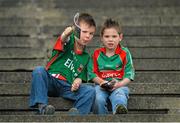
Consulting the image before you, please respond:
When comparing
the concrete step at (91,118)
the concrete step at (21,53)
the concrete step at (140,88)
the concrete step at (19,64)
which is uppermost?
the concrete step at (21,53)

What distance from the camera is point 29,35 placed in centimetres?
902

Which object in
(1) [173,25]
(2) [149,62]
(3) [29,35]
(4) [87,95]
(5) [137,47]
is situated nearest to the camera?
(4) [87,95]

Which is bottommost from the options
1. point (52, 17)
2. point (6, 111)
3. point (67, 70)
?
point (6, 111)

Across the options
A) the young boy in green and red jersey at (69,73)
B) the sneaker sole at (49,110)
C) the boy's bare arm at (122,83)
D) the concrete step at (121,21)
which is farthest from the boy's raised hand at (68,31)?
the concrete step at (121,21)

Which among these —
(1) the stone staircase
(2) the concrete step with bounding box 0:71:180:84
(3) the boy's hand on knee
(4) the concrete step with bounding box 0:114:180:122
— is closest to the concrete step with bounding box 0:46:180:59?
(1) the stone staircase

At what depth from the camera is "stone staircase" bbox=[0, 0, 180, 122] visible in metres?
6.14

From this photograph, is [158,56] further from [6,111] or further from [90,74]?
[6,111]

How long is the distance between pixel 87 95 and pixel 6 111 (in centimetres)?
86

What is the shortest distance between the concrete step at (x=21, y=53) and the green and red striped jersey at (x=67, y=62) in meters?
1.92

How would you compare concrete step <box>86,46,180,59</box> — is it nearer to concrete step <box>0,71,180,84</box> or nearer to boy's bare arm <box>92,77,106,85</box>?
concrete step <box>0,71,180,84</box>

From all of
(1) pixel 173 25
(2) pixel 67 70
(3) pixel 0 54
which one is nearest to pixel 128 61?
(2) pixel 67 70

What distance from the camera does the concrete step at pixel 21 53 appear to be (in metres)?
8.19

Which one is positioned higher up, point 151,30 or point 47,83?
point 151,30

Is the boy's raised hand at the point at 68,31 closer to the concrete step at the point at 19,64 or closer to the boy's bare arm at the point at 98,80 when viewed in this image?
the boy's bare arm at the point at 98,80
